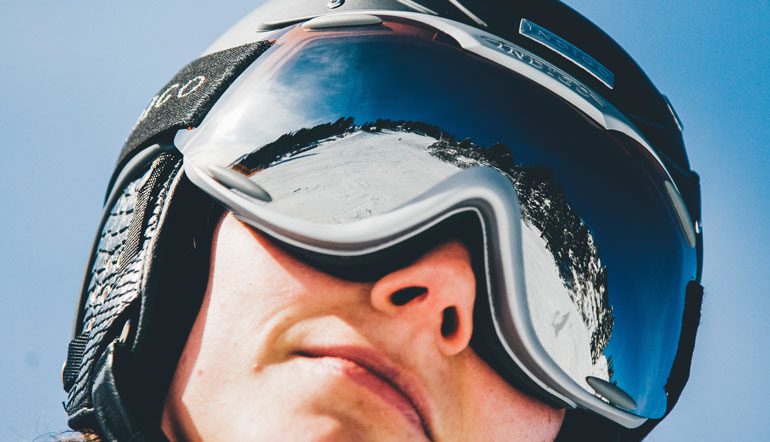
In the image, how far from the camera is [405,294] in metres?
1.35

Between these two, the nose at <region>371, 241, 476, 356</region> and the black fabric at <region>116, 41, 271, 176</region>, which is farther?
the black fabric at <region>116, 41, 271, 176</region>

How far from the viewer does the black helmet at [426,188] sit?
140 cm

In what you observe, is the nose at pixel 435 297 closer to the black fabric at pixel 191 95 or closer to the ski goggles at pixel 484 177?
the ski goggles at pixel 484 177

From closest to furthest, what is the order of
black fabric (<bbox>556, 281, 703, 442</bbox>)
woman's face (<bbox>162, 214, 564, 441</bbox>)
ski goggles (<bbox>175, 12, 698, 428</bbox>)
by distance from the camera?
woman's face (<bbox>162, 214, 564, 441</bbox>) < ski goggles (<bbox>175, 12, 698, 428</bbox>) < black fabric (<bbox>556, 281, 703, 442</bbox>)

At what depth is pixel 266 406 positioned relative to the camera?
4.21 ft

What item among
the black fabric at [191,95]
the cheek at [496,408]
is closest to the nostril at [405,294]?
the cheek at [496,408]

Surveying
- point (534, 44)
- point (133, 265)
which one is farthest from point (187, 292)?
point (534, 44)

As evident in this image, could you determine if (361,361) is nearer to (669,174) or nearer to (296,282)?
(296,282)

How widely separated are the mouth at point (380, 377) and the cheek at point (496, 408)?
0.12m

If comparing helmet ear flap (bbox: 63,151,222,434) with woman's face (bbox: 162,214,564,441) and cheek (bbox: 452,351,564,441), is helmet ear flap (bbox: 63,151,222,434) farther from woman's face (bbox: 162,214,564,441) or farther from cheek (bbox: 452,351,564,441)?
cheek (bbox: 452,351,564,441)

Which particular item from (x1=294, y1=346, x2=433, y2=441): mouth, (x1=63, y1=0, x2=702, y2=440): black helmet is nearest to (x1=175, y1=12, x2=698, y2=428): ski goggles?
(x1=63, y1=0, x2=702, y2=440): black helmet

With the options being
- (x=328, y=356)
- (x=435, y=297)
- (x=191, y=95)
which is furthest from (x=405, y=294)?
(x=191, y=95)

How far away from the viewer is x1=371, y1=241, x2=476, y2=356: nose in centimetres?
134

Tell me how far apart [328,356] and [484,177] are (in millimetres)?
426
